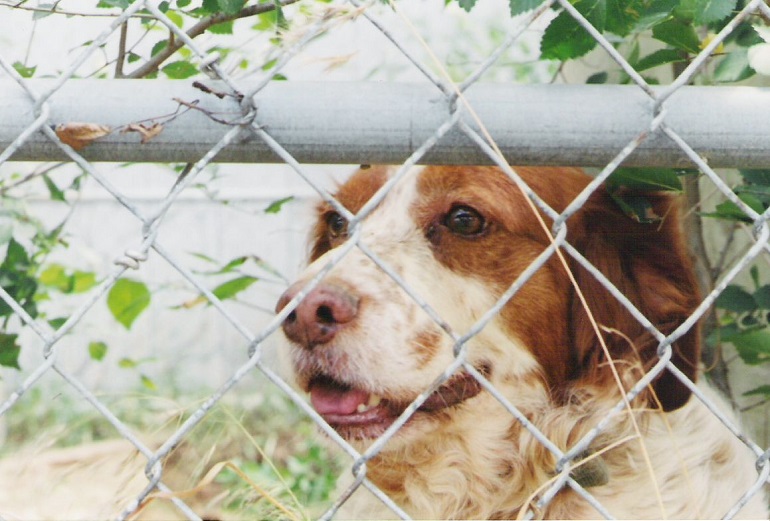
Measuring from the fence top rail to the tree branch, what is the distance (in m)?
0.42

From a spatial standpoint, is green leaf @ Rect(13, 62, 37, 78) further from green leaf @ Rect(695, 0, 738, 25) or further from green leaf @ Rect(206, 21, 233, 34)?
green leaf @ Rect(695, 0, 738, 25)

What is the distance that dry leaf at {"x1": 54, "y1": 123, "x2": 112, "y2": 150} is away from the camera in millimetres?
1127

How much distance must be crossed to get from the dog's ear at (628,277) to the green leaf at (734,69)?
614 mm

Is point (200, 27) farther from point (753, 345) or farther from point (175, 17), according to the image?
point (753, 345)

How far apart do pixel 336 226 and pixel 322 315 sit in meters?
0.84

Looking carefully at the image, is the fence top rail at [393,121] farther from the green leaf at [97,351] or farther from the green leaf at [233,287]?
the green leaf at [97,351]

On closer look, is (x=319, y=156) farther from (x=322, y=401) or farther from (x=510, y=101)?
(x=322, y=401)

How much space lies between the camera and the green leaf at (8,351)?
6.82 feet

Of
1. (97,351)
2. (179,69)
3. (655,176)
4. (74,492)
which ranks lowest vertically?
(74,492)

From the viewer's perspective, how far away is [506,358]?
2391 millimetres

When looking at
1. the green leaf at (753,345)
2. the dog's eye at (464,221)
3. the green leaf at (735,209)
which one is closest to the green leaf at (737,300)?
the green leaf at (753,345)

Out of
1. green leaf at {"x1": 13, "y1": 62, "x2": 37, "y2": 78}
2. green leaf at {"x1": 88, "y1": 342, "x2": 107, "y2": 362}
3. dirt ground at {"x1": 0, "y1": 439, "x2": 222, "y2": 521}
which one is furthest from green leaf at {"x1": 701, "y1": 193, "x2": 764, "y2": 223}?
A: green leaf at {"x1": 88, "y1": 342, "x2": 107, "y2": 362}

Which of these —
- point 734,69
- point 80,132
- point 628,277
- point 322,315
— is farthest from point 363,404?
point 80,132

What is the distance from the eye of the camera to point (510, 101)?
1.23m
